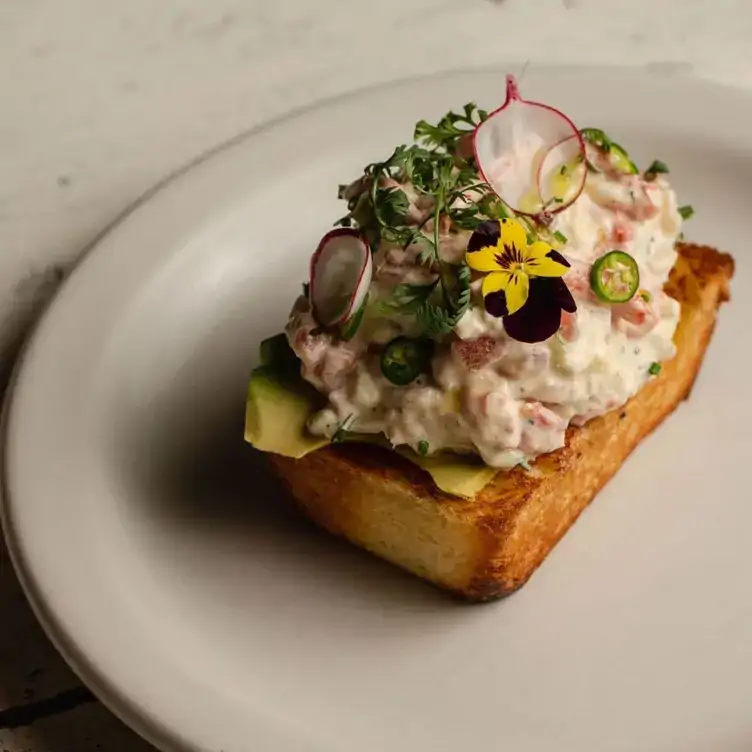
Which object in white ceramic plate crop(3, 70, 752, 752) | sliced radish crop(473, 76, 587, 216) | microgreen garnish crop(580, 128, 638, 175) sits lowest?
white ceramic plate crop(3, 70, 752, 752)

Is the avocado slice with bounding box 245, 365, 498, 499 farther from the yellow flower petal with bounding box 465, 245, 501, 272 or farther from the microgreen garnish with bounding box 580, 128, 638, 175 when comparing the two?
the microgreen garnish with bounding box 580, 128, 638, 175

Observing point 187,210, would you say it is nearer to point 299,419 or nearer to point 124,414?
point 124,414

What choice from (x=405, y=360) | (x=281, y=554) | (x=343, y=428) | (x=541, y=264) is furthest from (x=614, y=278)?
(x=281, y=554)

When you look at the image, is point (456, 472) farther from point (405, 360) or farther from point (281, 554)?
A: point (281, 554)

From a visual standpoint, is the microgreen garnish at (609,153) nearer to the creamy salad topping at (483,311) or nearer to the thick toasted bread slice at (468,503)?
the creamy salad topping at (483,311)

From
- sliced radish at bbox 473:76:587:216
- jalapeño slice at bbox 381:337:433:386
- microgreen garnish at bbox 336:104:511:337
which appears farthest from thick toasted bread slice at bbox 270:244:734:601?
sliced radish at bbox 473:76:587:216

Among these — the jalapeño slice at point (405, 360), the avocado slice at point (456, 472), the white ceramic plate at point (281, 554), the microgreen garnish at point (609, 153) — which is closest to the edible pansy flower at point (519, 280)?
the jalapeño slice at point (405, 360)
